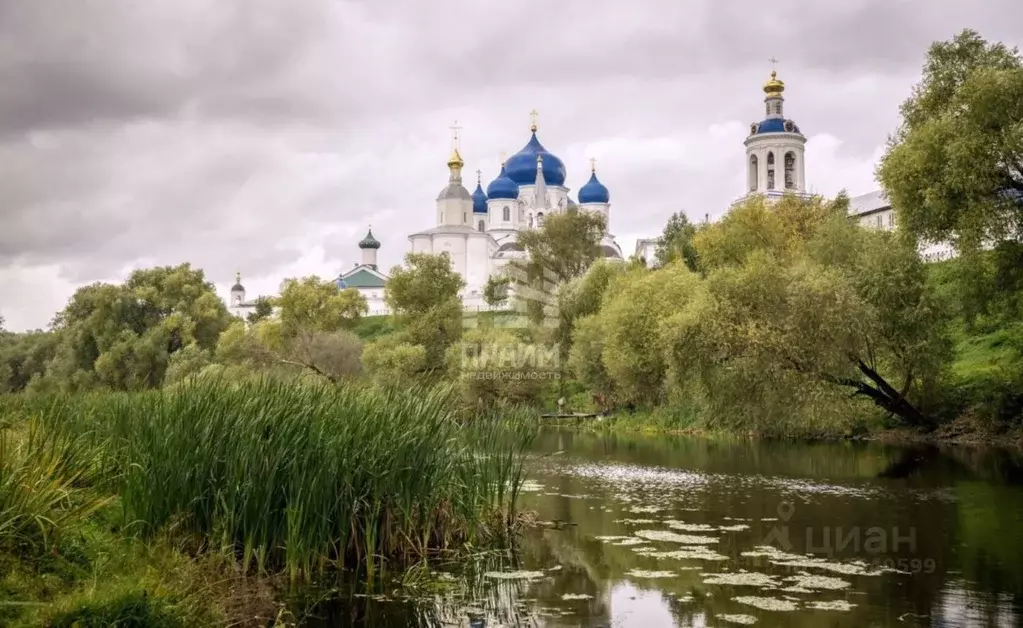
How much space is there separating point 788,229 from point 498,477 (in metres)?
26.6

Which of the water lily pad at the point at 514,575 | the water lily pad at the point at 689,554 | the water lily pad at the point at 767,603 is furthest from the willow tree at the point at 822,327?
the water lily pad at the point at 767,603

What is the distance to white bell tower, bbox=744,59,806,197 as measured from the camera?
6812 cm

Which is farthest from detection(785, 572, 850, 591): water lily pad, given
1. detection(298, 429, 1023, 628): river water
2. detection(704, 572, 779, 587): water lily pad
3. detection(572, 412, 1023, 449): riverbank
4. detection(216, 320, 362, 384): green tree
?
detection(216, 320, 362, 384): green tree

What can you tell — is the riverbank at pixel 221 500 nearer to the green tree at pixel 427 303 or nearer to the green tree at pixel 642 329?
the green tree at pixel 642 329

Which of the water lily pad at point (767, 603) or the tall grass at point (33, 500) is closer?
the tall grass at point (33, 500)

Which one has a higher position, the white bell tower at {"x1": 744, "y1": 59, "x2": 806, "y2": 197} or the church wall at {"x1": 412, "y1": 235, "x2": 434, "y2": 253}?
the white bell tower at {"x1": 744, "y1": 59, "x2": 806, "y2": 197}

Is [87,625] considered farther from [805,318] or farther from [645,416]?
[645,416]

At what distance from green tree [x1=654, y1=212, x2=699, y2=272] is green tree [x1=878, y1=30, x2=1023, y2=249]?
17733mm

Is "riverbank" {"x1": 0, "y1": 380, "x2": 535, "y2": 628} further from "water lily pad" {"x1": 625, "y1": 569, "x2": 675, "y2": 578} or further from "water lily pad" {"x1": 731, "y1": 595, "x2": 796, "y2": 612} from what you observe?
"water lily pad" {"x1": 731, "y1": 595, "x2": 796, "y2": 612}

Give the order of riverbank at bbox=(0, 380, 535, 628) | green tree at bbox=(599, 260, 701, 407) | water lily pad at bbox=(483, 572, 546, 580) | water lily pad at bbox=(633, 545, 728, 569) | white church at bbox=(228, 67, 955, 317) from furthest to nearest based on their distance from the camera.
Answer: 1. white church at bbox=(228, 67, 955, 317)
2. green tree at bbox=(599, 260, 701, 407)
3. water lily pad at bbox=(633, 545, 728, 569)
4. water lily pad at bbox=(483, 572, 546, 580)
5. riverbank at bbox=(0, 380, 535, 628)

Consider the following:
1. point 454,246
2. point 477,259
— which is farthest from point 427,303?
point 454,246

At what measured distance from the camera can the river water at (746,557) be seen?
8586 millimetres

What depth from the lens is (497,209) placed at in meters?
85.5

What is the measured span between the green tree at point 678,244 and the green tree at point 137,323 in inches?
990
